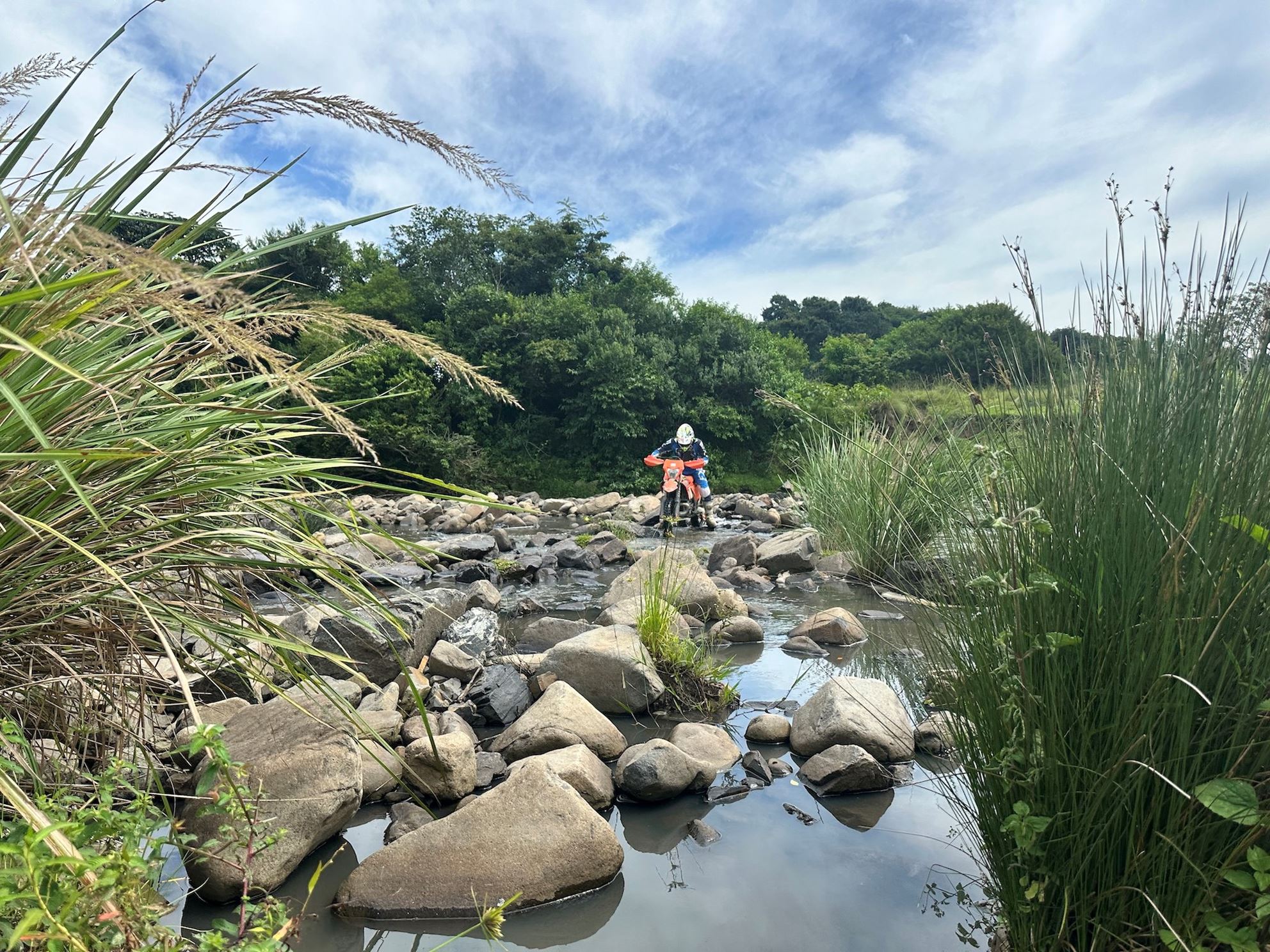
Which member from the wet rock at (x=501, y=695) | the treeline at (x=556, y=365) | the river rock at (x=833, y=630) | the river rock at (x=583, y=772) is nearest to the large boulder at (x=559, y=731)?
the river rock at (x=583, y=772)

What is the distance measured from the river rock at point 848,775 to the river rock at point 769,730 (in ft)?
1.36

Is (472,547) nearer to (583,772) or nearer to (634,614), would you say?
(634,614)

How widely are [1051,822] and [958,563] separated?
646 mm

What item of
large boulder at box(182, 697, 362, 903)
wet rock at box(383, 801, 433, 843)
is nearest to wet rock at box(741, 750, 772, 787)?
wet rock at box(383, 801, 433, 843)

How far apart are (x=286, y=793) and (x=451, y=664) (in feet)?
5.60

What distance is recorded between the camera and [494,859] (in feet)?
7.19

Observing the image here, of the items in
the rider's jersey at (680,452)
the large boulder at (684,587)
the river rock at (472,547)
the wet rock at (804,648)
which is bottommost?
the river rock at (472,547)

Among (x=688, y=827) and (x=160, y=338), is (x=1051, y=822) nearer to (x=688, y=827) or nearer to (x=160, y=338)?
(x=688, y=827)

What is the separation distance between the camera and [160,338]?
1.51 m

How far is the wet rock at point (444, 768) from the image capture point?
2705 mm

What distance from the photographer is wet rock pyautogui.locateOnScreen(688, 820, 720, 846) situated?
2564 mm

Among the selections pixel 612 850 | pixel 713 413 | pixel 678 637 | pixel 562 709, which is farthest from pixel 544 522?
pixel 612 850

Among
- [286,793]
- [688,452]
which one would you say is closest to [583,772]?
[286,793]

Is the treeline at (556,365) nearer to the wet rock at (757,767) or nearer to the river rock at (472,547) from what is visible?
the river rock at (472,547)
